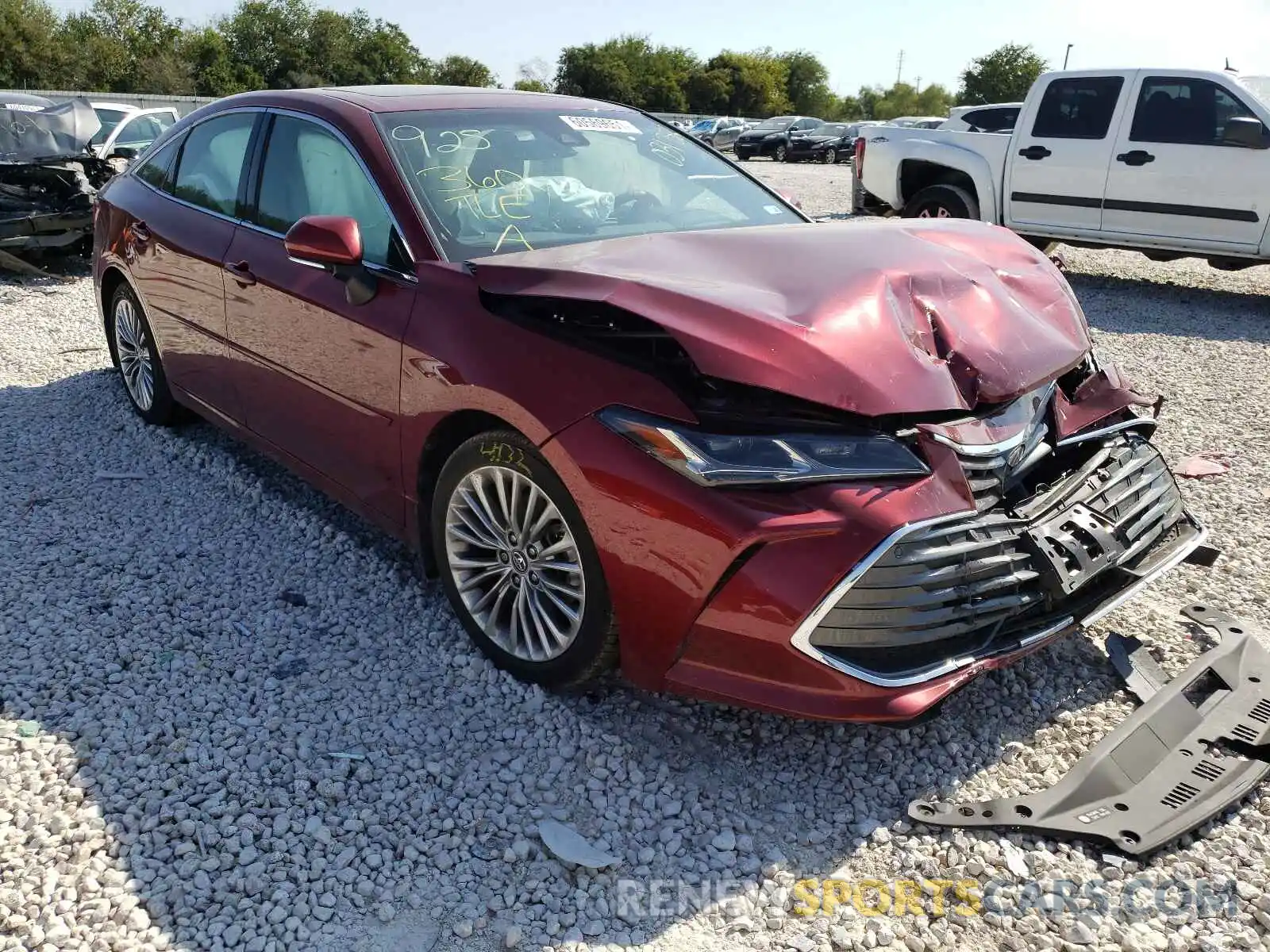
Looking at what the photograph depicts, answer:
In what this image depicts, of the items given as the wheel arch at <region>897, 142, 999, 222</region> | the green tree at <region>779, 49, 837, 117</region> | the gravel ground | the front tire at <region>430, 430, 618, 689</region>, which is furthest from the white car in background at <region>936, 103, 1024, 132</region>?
the green tree at <region>779, 49, 837, 117</region>

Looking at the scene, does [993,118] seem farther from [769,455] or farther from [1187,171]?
[769,455]

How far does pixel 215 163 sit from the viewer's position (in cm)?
439

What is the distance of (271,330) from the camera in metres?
3.83

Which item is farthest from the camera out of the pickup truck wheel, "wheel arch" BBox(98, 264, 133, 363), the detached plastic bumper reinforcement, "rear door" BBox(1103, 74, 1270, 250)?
the pickup truck wheel

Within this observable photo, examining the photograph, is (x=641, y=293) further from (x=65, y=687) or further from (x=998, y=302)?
(x=65, y=687)

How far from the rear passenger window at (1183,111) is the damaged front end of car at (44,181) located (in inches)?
388

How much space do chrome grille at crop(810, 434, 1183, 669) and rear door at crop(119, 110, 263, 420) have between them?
3023 mm

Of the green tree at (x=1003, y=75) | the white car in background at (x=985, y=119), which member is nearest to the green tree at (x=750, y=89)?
the green tree at (x=1003, y=75)

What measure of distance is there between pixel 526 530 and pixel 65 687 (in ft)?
5.03

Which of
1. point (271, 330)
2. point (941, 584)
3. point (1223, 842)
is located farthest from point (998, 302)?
point (271, 330)

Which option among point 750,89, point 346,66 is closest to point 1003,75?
point 750,89

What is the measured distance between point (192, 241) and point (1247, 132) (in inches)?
337

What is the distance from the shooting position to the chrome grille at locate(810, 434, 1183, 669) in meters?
2.38

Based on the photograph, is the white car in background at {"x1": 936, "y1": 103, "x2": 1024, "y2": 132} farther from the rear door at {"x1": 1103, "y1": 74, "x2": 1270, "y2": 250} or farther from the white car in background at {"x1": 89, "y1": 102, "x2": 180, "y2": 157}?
the white car in background at {"x1": 89, "y1": 102, "x2": 180, "y2": 157}
